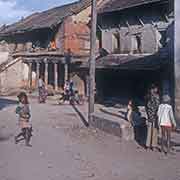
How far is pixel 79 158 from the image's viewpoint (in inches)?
453

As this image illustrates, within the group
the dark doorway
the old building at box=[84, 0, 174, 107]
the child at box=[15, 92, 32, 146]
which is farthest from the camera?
the dark doorway

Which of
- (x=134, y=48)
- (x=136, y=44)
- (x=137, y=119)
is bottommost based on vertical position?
(x=137, y=119)

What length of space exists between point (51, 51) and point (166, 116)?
23934 millimetres

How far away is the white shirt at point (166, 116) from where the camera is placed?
12047 mm

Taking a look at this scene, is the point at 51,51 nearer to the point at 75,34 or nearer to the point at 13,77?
the point at 75,34

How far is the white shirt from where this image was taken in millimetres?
12047

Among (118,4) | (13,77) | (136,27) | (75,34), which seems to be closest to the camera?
(136,27)

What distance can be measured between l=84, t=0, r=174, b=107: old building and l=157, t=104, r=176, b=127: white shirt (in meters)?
9.47

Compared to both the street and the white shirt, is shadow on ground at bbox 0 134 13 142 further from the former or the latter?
the white shirt

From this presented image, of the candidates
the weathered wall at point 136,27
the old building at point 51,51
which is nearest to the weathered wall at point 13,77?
the old building at point 51,51

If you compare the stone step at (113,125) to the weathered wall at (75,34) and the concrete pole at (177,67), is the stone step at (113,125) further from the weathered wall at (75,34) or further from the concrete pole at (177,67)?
the weathered wall at (75,34)

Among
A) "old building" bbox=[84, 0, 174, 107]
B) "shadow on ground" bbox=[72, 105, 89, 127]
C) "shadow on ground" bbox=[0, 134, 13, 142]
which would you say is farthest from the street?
"old building" bbox=[84, 0, 174, 107]

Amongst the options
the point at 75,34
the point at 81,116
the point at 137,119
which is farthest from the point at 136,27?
the point at 137,119

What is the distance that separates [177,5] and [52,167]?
352 inches
